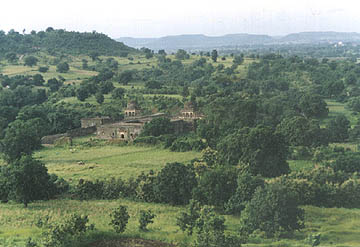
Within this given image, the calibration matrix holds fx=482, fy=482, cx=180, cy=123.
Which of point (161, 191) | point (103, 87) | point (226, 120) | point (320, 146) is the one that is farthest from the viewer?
point (103, 87)

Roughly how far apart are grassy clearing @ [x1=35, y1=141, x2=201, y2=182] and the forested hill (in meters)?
74.4

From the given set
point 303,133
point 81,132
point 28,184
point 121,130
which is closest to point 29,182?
point 28,184

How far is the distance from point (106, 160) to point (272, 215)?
19071mm

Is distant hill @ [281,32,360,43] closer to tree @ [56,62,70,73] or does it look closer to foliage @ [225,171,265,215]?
foliage @ [225,171,265,215]

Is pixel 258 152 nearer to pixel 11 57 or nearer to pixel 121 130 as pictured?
pixel 121 130

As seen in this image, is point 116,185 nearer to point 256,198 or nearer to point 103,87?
point 256,198

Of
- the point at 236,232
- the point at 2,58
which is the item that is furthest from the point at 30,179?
the point at 2,58

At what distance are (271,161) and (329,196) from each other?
18.4 feet

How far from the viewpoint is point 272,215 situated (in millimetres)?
20547

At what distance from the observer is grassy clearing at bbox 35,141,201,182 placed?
32469 millimetres

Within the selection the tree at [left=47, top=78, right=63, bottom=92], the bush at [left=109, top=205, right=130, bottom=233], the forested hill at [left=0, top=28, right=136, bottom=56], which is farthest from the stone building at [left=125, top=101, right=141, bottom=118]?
the forested hill at [left=0, top=28, right=136, bottom=56]

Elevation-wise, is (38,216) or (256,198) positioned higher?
(256,198)

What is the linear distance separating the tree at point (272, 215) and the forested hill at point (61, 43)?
96.7m

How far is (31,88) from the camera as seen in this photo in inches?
2884
